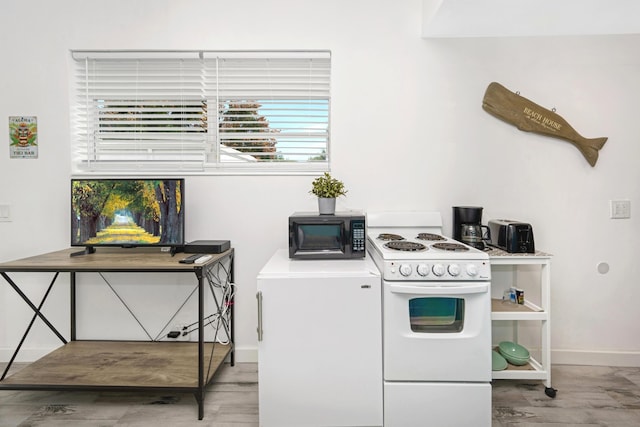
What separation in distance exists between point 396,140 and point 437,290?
1.21 m

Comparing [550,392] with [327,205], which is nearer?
[550,392]

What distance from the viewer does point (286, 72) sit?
2570mm

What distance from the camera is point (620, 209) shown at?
8.04 feet

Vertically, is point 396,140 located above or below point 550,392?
above

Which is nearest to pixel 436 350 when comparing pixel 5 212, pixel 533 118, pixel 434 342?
pixel 434 342

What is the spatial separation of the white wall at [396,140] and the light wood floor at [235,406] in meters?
0.33

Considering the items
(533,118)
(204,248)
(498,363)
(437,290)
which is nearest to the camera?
(437,290)

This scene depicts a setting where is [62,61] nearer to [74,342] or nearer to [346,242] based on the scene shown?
[74,342]

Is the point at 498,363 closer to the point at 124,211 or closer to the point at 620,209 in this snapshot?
the point at 620,209

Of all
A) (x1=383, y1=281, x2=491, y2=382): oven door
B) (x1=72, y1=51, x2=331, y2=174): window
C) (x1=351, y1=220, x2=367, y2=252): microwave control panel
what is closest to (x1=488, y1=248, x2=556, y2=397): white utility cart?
(x1=383, y1=281, x2=491, y2=382): oven door

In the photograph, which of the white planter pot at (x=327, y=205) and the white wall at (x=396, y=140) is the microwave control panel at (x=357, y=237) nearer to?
the white planter pot at (x=327, y=205)

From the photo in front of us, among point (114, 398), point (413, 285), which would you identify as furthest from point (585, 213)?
point (114, 398)

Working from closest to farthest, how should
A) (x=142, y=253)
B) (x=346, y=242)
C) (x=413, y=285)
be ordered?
(x=413, y=285), (x=346, y=242), (x=142, y=253)

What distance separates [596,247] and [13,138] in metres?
4.29
